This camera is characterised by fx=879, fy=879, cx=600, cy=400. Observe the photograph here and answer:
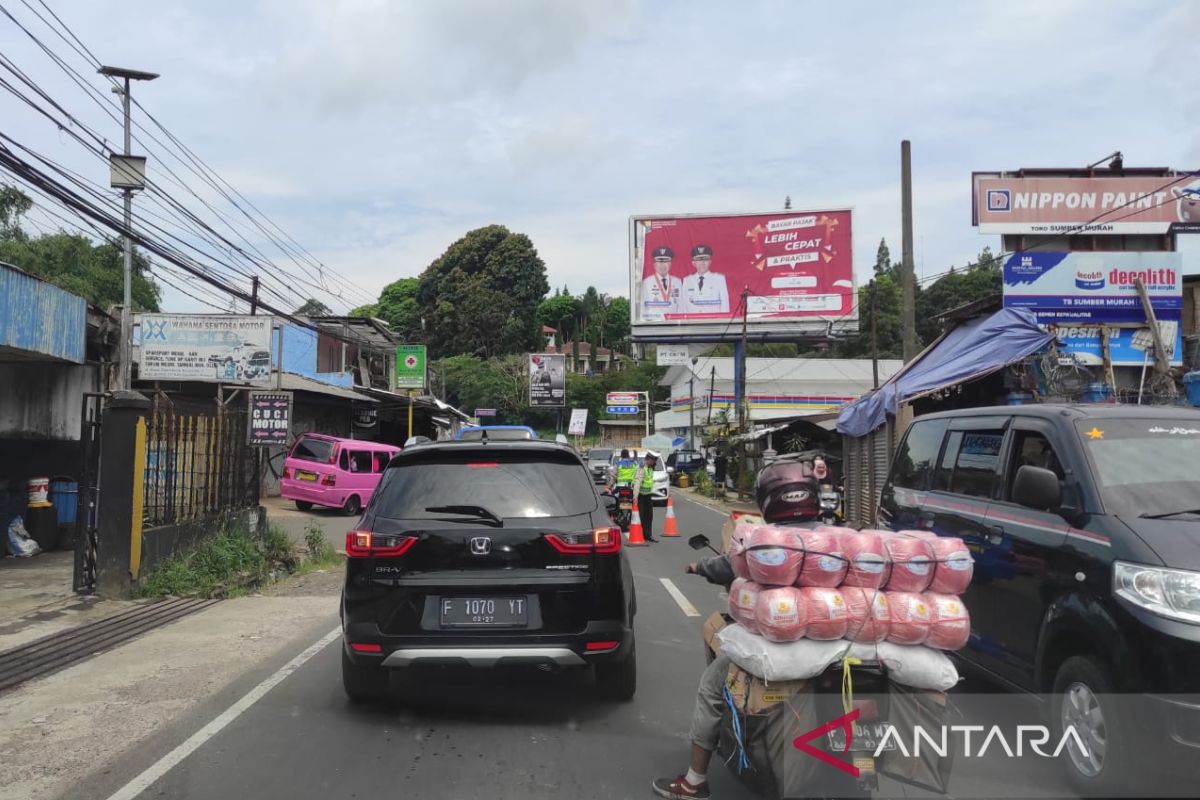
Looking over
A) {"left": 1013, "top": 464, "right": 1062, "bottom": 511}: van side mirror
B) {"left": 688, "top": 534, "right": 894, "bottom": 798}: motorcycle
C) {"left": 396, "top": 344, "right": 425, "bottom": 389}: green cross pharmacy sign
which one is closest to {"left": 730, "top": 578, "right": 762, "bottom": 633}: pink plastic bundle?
{"left": 688, "top": 534, "right": 894, "bottom": 798}: motorcycle

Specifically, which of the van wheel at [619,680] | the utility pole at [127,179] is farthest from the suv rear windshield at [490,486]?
the utility pole at [127,179]

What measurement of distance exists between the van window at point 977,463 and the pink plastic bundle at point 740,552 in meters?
2.51

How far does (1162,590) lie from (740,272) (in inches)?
1358

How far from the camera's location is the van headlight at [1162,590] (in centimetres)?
366

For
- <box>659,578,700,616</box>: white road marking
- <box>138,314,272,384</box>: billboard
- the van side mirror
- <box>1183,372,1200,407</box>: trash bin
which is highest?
<box>138,314,272,384</box>: billboard

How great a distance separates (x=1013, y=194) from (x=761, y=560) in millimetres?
19968

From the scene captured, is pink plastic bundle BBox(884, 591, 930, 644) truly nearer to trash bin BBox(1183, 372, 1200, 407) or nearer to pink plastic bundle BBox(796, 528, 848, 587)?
pink plastic bundle BBox(796, 528, 848, 587)

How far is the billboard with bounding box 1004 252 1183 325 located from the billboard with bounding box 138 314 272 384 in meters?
15.2

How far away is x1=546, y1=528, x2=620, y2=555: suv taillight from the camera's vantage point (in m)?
5.29

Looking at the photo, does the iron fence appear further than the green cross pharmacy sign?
No

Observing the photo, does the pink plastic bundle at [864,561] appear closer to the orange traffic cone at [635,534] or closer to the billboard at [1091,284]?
the orange traffic cone at [635,534]

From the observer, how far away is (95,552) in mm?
9719

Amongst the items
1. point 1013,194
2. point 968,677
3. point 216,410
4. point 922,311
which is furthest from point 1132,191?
point 922,311

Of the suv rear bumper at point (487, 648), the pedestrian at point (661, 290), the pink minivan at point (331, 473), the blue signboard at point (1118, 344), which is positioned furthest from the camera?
the pedestrian at point (661, 290)
